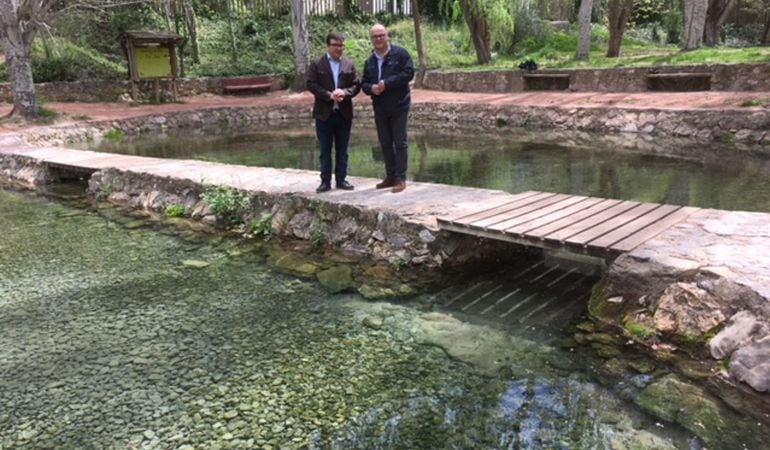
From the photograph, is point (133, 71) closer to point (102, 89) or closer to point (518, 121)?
point (102, 89)

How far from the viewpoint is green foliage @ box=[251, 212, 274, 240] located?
5984mm

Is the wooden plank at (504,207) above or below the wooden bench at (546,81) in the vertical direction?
below

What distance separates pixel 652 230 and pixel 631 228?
5.4 inches

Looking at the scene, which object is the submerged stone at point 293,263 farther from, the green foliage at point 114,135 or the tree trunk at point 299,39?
the tree trunk at point 299,39

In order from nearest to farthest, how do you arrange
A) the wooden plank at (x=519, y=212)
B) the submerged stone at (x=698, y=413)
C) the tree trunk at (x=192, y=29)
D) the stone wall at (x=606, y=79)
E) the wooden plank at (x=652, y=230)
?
1. the submerged stone at (x=698, y=413)
2. the wooden plank at (x=652, y=230)
3. the wooden plank at (x=519, y=212)
4. the stone wall at (x=606, y=79)
5. the tree trunk at (x=192, y=29)

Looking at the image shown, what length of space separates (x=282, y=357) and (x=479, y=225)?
5.65 ft

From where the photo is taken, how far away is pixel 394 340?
388cm

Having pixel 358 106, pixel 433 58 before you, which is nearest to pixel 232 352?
pixel 358 106

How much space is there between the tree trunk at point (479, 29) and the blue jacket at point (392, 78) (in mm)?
15446

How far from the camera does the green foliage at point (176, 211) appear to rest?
689cm

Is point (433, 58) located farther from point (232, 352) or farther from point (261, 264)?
point (232, 352)

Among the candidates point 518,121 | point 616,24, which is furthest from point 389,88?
point 616,24

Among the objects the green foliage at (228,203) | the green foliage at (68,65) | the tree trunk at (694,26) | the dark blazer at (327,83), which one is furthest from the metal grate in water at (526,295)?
the green foliage at (68,65)

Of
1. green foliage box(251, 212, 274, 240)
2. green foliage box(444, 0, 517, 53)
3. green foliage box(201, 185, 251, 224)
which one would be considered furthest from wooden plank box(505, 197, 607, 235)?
green foliage box(444, 0, 517, 53)
